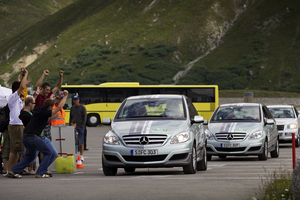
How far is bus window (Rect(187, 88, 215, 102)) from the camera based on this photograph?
40.4 m

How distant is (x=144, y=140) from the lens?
9.72 metres

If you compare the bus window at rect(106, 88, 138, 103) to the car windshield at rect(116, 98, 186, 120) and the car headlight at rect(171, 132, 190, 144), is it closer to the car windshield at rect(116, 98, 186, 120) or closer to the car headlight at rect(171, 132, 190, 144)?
the car windshield at rect(116, 98, 186, 120)

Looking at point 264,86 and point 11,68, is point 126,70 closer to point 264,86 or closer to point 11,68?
point 264,86

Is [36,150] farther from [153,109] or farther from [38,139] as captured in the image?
[153,109]

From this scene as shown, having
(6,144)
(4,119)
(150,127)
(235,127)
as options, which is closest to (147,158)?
(150,127)

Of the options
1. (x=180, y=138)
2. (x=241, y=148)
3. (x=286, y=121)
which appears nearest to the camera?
(x=180, y=138)

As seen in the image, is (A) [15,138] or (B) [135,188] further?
(A) [15,138]

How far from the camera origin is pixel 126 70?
136500 millimetres

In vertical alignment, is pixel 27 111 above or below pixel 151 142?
above

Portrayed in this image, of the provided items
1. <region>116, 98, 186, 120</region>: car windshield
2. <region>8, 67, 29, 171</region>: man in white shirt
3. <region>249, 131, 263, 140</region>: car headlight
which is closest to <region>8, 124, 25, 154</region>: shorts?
<region>8, 67, 29, 171</region>: man in white shirt

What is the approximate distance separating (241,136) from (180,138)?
4.69 metres

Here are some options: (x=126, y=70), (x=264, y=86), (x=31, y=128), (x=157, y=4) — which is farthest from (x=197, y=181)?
(x=157, y=4)

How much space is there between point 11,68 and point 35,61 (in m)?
10.4

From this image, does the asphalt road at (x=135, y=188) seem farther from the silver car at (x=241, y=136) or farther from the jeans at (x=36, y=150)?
the silver car at (x=241, y=136)
